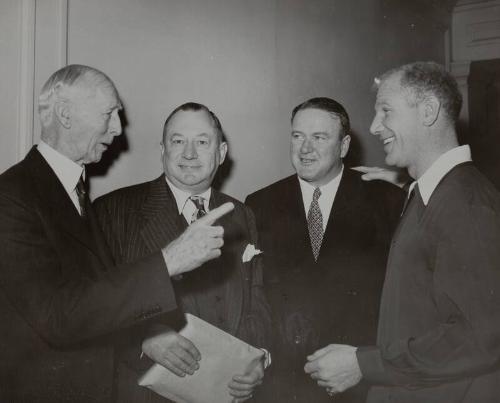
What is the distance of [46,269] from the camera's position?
1.41 meters

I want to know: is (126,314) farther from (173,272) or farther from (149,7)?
(149,7)

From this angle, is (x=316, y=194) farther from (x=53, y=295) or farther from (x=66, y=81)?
(x=53, y=295)

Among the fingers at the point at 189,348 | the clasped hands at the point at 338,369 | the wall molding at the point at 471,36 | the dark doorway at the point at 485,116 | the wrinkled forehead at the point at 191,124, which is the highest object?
the wall molding at the point at 471,36

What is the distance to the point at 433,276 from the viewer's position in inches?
61.7

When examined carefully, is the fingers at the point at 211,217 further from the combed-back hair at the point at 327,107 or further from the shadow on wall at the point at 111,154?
the combed-back hair at the point at 327,107

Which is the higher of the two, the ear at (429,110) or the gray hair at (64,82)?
the gray hair at (64,82)

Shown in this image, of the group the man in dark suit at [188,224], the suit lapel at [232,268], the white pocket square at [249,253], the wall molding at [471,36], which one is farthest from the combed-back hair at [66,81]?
the wall molding at [471,36]

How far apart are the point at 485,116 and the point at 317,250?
12.0ft

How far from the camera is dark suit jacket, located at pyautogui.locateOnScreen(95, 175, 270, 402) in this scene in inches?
79.4

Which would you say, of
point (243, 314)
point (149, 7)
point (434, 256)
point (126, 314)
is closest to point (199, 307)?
point (243, 314)

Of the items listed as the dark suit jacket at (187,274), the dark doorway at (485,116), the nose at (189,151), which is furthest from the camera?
the dark doorway at (485,116)

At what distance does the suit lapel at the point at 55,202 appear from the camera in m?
1.52

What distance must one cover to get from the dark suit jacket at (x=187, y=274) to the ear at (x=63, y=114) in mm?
447

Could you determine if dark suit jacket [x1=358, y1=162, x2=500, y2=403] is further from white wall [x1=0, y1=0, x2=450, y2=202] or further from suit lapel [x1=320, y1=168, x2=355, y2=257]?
white wall [x1=0, y1=0, x2=450, y2=202]
